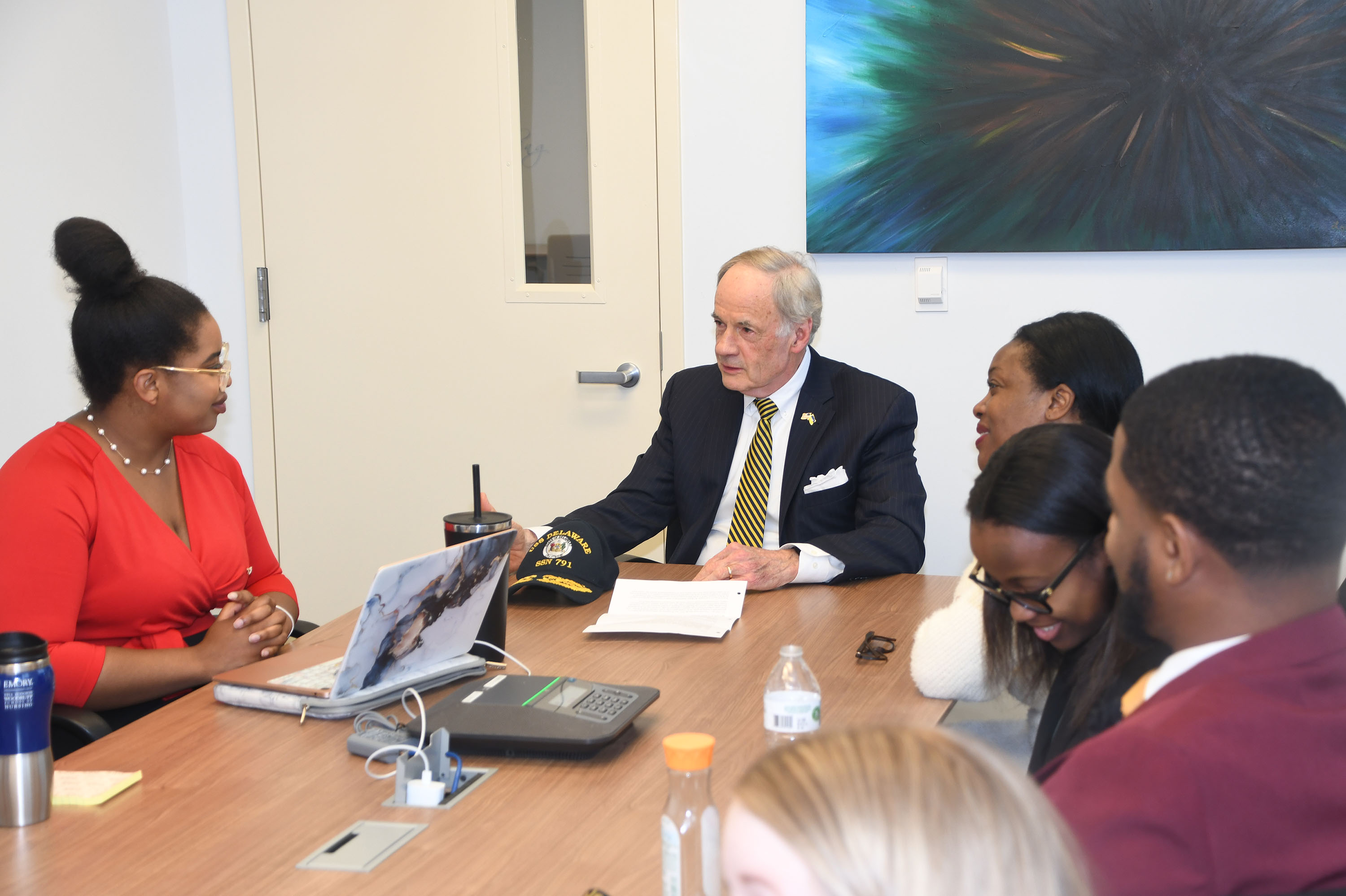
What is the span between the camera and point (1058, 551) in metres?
1.41

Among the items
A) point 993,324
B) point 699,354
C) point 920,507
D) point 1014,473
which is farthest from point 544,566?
point 993,324

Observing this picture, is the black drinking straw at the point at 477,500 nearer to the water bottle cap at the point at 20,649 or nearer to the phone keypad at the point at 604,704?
the phone keypad at the point at 604,704

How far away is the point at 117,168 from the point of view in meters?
3.57

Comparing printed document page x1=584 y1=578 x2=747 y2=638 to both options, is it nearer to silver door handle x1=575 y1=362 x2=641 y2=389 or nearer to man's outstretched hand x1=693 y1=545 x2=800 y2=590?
man's outstretched hand x1=693 y1=545 x2=800 y2=590

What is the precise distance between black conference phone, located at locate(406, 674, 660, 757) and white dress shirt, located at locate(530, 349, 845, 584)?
3.64 ft

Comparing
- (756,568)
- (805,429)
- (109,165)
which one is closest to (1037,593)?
(756,568)

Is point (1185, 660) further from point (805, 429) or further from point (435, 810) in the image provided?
point (805, 429)

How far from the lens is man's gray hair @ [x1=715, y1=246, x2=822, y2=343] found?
2773mm

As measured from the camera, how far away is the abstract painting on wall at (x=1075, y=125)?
9.66 ft

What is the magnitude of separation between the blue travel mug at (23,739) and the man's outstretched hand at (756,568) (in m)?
1.23

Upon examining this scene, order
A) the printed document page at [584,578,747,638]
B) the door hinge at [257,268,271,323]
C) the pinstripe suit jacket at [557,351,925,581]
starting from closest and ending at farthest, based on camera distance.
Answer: the printed document page at [584,578,747,638] → the pinstripe suit jacket at [557,351,925,581] → the door hinge at [257,268,271,323]

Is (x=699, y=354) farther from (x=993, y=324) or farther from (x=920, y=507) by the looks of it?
(x=920, y=507)

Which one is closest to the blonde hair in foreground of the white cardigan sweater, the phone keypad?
the phone keypad

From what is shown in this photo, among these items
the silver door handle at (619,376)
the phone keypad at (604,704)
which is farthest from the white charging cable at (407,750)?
the silver door handle at (619,376)
